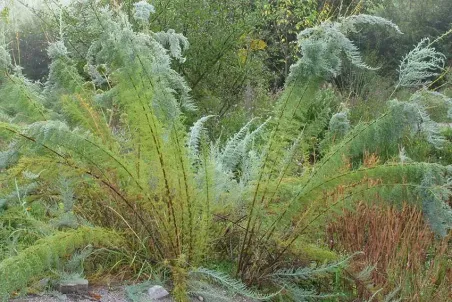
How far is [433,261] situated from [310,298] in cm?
81

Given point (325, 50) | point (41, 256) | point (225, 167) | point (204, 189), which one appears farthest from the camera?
point (225, 167)

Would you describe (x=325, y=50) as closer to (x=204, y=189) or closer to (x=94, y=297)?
(x=204, y=189)

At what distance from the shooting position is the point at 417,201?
9.67 feet

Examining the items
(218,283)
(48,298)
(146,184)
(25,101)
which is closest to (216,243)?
(218,283)

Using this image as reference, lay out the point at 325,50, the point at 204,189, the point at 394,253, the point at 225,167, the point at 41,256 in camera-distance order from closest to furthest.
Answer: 1. the point at 41,256
2. the point at 325,50
3. the point at 204,189
4. the point at 394,253
5. the point at 225,167

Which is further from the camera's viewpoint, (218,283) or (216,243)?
(216,243)

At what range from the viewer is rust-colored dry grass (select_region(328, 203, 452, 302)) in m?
3.39

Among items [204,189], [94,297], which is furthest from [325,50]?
[94,297]

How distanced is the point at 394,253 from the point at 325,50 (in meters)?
1.26

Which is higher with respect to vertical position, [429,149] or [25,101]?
[25,101]

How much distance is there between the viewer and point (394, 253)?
363 centimetres

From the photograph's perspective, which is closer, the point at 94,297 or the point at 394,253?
the point at 94,297

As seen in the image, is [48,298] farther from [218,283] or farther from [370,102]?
[370,102]

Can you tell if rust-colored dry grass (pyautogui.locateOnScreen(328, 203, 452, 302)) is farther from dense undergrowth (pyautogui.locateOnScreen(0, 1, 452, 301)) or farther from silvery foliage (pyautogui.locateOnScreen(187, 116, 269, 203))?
silvery foliage (pyautogui.locateOnScreen(187, 116, 269, 203))
